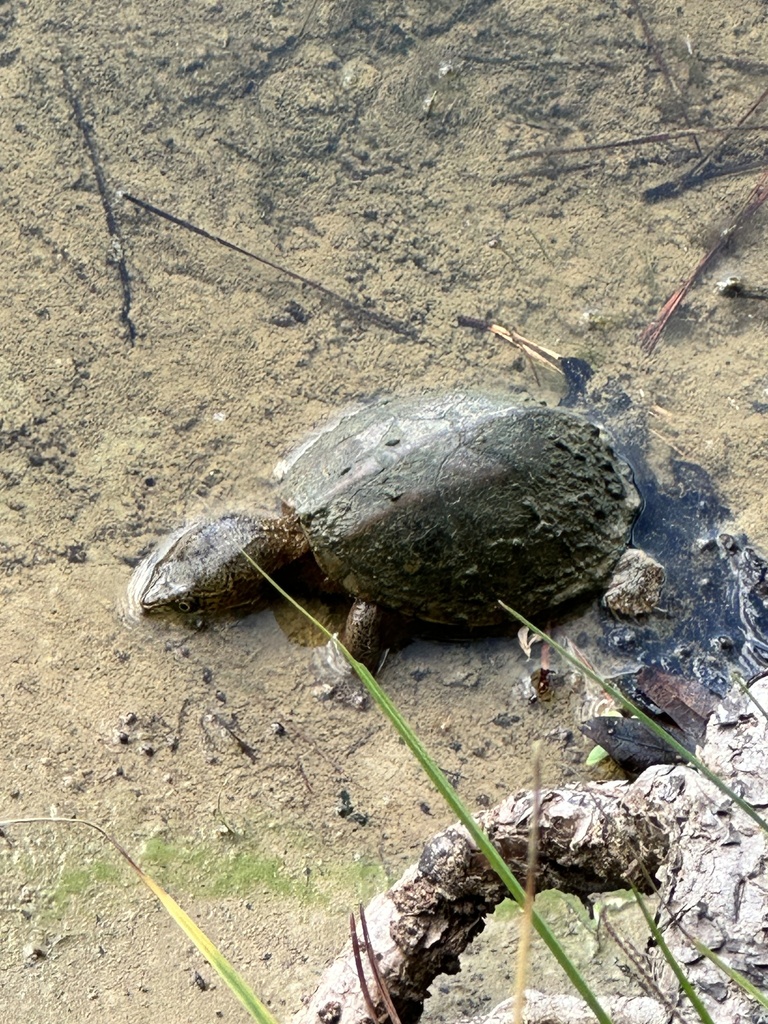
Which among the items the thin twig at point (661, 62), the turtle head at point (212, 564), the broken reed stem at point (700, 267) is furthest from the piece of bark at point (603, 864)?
the thin twig at point (661, 62)

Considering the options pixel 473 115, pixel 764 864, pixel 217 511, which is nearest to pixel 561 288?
pixel 473 115

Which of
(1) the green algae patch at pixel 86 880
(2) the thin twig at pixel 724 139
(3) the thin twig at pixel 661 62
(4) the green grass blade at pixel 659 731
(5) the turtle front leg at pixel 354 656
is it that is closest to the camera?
(4) the green grass blade at pixel 659 731

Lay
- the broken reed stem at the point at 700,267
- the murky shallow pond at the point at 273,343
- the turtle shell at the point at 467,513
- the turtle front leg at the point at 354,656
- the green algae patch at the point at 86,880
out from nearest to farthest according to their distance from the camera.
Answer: the green algae patch at the point at 86,880 → the murky shallow pond at the point at 273,343 → the turtle shell at the point at 467,513 → the turtle front leg at the point at 354,656 → the broken reed stem at the point at 700,267

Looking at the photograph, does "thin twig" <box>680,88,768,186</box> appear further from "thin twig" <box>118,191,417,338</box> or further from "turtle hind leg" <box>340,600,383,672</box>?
"turtle hind leg" <box>340,600,383,672</box>

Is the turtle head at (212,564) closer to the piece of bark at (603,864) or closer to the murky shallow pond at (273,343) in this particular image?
the murky shallow pond at (273,343)

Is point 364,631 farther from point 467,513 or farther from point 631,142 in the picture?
point 631,142
